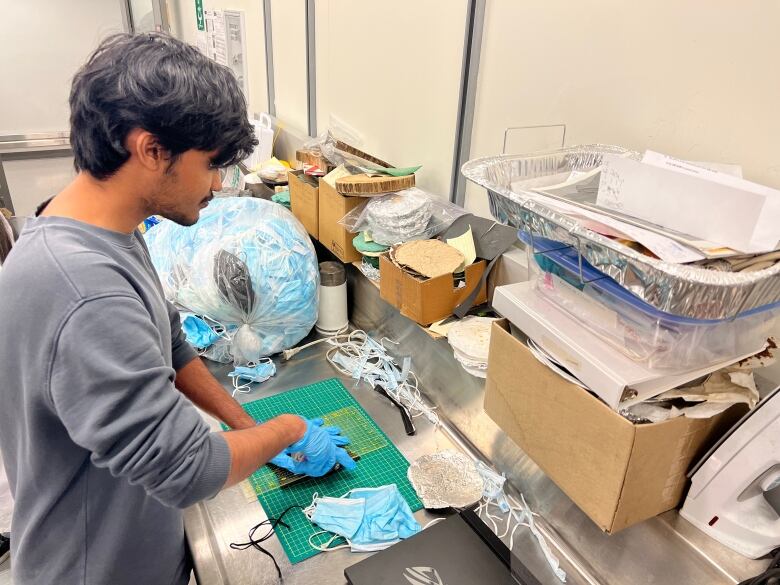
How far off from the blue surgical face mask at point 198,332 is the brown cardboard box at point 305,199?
0.42 meters

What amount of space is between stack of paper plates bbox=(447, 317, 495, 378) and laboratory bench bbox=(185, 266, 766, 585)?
0.11 m

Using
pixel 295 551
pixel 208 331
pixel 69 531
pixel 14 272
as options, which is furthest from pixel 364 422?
pixel 14 272

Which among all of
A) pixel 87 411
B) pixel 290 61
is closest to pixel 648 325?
pixel 87 411

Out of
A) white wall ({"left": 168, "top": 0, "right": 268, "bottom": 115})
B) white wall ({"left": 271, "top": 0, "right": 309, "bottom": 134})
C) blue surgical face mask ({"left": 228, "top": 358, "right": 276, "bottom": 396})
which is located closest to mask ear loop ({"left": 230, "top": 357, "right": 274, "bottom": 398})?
blue surgical face mask ({"left": 228, "top": 358, "right": 276, "bottom": 396})

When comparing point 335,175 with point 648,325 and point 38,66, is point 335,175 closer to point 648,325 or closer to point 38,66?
point 648,325

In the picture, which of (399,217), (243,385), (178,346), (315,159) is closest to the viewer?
(178,346)

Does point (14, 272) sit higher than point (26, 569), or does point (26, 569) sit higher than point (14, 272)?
point (14, 272)

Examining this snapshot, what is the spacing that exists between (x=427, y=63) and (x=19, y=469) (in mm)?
1282

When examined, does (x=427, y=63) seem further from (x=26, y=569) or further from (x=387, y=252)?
(x=26, y=569)

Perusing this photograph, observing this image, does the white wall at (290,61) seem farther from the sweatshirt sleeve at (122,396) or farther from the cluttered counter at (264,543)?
the sweatshirt sleeve at (122,396)

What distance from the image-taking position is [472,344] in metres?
1.16

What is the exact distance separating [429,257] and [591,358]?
0.57 meters

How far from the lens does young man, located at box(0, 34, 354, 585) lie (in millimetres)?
642

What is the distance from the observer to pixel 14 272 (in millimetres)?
662
